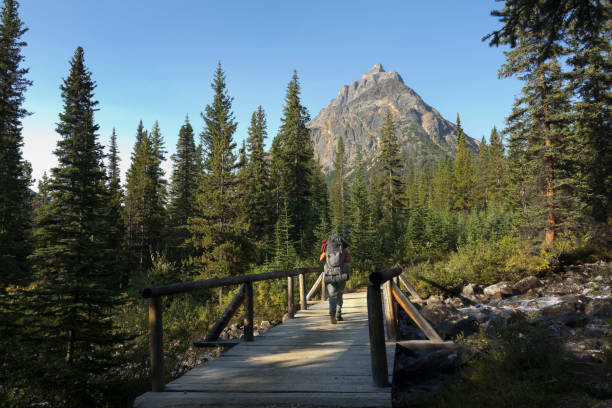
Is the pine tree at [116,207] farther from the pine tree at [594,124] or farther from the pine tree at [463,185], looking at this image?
the pine tree at [463,185]

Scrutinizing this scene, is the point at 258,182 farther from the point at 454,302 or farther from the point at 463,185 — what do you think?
the point at 463,185

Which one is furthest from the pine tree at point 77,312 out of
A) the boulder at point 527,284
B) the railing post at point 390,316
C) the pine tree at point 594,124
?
the pine tree at point 594,124

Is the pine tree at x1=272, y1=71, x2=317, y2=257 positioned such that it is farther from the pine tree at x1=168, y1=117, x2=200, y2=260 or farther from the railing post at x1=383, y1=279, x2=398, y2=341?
the railing post at x1=383, y1=279, x2=398, y2=341

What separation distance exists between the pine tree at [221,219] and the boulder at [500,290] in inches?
598

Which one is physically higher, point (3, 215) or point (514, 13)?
point (514, 13)

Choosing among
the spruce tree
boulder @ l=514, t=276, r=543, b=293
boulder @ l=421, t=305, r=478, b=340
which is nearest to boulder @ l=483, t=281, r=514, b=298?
boulder @ l=514, t=276, r=543, b=293

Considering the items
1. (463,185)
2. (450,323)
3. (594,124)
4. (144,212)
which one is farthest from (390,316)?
(463,185)

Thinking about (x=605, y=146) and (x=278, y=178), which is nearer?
(x=605, y=146)

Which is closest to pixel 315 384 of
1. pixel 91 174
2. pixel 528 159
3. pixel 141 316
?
pixel 91 174

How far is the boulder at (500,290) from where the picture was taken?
15.2 metres

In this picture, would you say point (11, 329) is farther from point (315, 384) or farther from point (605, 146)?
point (605, 146)

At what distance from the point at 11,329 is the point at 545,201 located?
74.0 feet

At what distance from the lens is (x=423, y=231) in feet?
90.7

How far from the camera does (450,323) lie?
930 centimetres
